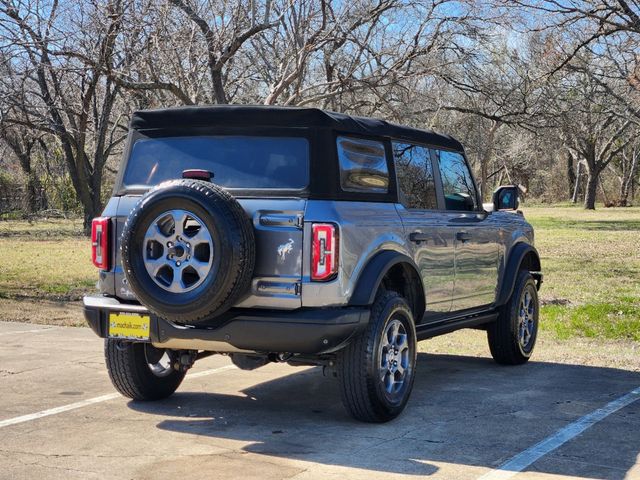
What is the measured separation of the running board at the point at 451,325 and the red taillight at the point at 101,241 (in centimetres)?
233

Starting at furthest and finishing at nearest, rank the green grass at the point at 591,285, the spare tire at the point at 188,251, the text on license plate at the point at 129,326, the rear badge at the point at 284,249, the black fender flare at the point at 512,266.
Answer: the green grass at the point at 591,285, the black fender flare at the point at 512,266, the text on license plate at the point at 129,326, the rear badge at the point at 284,249, the spare tire at the point at 188,251

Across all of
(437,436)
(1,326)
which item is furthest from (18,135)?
(437,436)

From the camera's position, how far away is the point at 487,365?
9.17 metres

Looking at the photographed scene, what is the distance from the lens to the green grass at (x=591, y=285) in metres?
11.3

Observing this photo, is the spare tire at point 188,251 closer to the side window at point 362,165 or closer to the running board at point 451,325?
the side window at point 362,165

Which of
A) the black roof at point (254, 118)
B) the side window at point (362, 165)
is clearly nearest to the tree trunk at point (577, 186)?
the side window at point (362, 165)

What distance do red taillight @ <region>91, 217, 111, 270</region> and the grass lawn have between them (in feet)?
17.9

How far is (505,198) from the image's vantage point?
9.03 meters

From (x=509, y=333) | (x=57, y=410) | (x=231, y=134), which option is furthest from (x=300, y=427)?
(x=509, y=333)

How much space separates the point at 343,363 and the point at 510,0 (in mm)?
12088

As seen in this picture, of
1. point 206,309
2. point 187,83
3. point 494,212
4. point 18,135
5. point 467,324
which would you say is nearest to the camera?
point 206,309

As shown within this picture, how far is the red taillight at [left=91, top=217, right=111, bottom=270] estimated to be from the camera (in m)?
6.71

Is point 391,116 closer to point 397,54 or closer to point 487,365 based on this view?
point 397,54

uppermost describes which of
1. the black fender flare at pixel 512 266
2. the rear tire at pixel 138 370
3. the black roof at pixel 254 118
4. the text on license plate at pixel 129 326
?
the black roof at pixel 254 118
